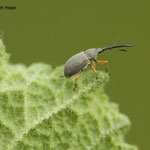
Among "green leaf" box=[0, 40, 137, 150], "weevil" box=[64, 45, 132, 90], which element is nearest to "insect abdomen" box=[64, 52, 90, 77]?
"weevil" box=[64, 45, 132, 90]

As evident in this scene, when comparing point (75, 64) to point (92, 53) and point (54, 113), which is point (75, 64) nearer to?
point (92, 53)

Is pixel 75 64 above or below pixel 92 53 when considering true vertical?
below

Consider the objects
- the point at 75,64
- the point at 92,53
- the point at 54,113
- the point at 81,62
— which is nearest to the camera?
the point at 54,113

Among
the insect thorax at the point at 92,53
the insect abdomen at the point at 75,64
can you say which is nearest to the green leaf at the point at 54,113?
the insect abdomen at the point at 75,64

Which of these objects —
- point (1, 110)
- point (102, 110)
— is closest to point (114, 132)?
point (102, 110)

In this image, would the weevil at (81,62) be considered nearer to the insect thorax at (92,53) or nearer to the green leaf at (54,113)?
the insect thorax at (92,53)

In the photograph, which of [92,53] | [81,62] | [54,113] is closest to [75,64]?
[81,62]

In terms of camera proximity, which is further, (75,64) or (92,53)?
(92,53)

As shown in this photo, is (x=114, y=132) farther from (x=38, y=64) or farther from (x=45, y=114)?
(x=38, y=64)

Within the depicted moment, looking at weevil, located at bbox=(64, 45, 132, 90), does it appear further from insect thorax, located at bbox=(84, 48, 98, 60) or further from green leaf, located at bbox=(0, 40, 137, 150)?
green leaf, located at bbox=(0, 40, 137, 150)
